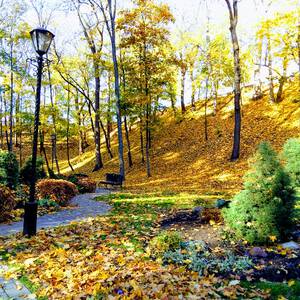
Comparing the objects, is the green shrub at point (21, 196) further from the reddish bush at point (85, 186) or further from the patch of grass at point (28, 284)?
the patch of grass at point (28, 284)

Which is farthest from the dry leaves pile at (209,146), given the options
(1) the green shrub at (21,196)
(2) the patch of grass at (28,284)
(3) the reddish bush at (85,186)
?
(2) the patch of grass at (28,284)

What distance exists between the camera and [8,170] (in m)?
8.79

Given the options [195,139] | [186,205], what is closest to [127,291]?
[186,205]

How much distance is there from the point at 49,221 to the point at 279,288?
16.7ft

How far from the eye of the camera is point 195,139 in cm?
2081

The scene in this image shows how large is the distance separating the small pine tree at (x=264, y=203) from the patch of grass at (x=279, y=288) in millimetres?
1115

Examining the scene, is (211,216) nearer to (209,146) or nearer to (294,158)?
(294,158)

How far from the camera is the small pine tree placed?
4.24m

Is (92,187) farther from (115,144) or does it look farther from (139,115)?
(115,144)

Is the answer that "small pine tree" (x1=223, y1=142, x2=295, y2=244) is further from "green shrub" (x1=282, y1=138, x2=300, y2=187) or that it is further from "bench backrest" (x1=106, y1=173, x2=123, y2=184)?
"bench backrest" (x1=106, y1=173, x2=123, y2=184)

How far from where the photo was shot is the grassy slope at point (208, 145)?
13.7 m

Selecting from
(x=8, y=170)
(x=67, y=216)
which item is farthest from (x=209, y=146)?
(x=67, y=216)

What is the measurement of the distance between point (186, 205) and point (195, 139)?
1344 centimetres

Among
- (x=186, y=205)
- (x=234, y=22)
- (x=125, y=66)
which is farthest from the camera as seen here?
(x=125, y=66)
